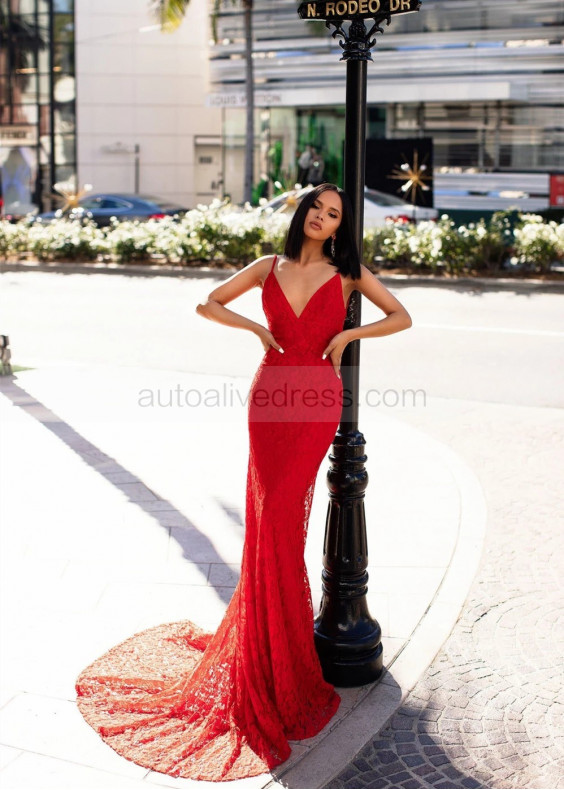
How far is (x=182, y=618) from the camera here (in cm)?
482

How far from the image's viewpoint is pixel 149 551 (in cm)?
574

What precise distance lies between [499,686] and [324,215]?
2203 mm

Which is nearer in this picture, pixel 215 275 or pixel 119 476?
pixel 119 476

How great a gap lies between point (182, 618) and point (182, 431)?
373cm

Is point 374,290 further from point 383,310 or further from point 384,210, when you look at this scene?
point 384,210

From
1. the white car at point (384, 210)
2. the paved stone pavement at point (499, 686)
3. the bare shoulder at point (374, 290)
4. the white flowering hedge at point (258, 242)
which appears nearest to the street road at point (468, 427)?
the paved stone pavement at point (499, 686)

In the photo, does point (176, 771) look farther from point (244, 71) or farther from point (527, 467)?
point (244, 71)

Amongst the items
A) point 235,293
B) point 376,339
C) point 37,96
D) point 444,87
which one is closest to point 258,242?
point 376,339

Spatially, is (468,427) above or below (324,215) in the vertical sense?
below

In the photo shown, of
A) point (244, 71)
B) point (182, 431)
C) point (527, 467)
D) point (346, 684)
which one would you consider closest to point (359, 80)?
point (346, 684)

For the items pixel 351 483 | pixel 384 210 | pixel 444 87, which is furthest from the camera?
pixel 444 87

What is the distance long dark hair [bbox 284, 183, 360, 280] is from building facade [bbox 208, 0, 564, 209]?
22987mm

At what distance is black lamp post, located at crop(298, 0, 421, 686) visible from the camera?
4.16 m

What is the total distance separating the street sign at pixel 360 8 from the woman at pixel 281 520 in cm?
84
